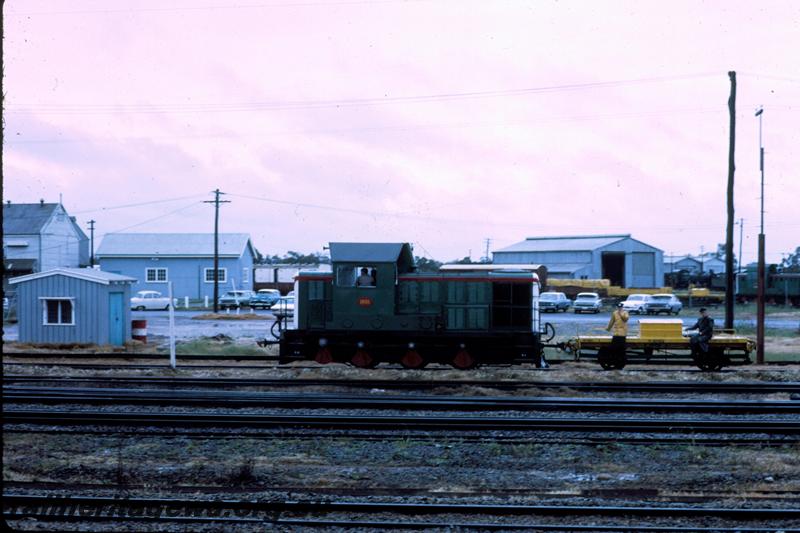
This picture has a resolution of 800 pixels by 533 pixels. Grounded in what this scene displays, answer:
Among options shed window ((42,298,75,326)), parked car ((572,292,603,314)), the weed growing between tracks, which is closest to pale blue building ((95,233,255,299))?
parked car ((572,292,603,314))

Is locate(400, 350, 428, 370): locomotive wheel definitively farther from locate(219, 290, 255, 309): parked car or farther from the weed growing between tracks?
locate(219, 290, 255, 309): parked car

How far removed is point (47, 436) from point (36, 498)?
12.2 feet

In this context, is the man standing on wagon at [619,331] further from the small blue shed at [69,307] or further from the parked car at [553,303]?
the parked car at [553,303]

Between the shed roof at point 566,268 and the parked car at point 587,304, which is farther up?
the shed roof at point 566,268

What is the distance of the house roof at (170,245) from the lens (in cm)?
6638

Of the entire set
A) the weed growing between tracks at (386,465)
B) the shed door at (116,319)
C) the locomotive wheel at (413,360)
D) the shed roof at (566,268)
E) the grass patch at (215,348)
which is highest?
the shed roof at (566,268)

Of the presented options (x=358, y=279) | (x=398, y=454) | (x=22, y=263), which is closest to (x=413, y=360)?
(x=358, y=279)

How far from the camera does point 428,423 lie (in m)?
12.0

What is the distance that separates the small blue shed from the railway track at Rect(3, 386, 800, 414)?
10823 millimetres

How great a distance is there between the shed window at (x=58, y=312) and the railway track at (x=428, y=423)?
13830 millimetres

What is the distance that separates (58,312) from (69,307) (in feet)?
1.55

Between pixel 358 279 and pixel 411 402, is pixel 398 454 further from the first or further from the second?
pixel 358 279

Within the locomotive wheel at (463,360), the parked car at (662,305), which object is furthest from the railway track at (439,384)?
the parked car at (662,305)

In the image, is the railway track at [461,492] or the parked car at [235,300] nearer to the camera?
the railway track at [461,492]
